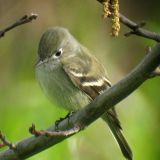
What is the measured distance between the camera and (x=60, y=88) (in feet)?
14.1

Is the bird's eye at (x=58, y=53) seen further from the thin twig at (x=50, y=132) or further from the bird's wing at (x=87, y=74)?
the thin twig at (x=50, y=132)

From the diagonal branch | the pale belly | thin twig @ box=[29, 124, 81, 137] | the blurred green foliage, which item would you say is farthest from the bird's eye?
thin twig @ box=[29, 124, 81, 137]

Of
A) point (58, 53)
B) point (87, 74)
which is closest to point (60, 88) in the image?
point (87, 74)

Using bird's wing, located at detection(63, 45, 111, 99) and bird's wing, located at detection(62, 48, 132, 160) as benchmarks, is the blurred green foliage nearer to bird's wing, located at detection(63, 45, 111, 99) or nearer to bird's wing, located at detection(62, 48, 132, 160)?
bird's wing, located at detection(62, 48, 132, 160)

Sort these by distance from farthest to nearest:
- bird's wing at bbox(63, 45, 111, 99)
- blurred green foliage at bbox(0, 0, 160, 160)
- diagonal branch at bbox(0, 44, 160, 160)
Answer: bird's wing at bbox(63, 45, 111, 99) < blurred green foliage at bbox(0, 0, 160, 160) < diagonal branch at bbox(0, 44, 160, 160)

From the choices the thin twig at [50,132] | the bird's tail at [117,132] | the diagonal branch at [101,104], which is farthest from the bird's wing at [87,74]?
the thin twig at [50,132]

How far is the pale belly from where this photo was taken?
167 inches

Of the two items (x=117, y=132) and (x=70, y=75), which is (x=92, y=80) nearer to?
(x=70, y=75)

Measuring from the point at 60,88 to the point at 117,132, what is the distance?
415 mm

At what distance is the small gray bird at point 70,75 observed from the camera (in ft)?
13.9

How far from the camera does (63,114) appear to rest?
165 inches

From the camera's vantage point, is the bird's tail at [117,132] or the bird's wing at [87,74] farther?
the bird's wing at [87,74]

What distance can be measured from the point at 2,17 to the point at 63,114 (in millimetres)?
2584

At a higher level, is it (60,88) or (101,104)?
(101,104)
